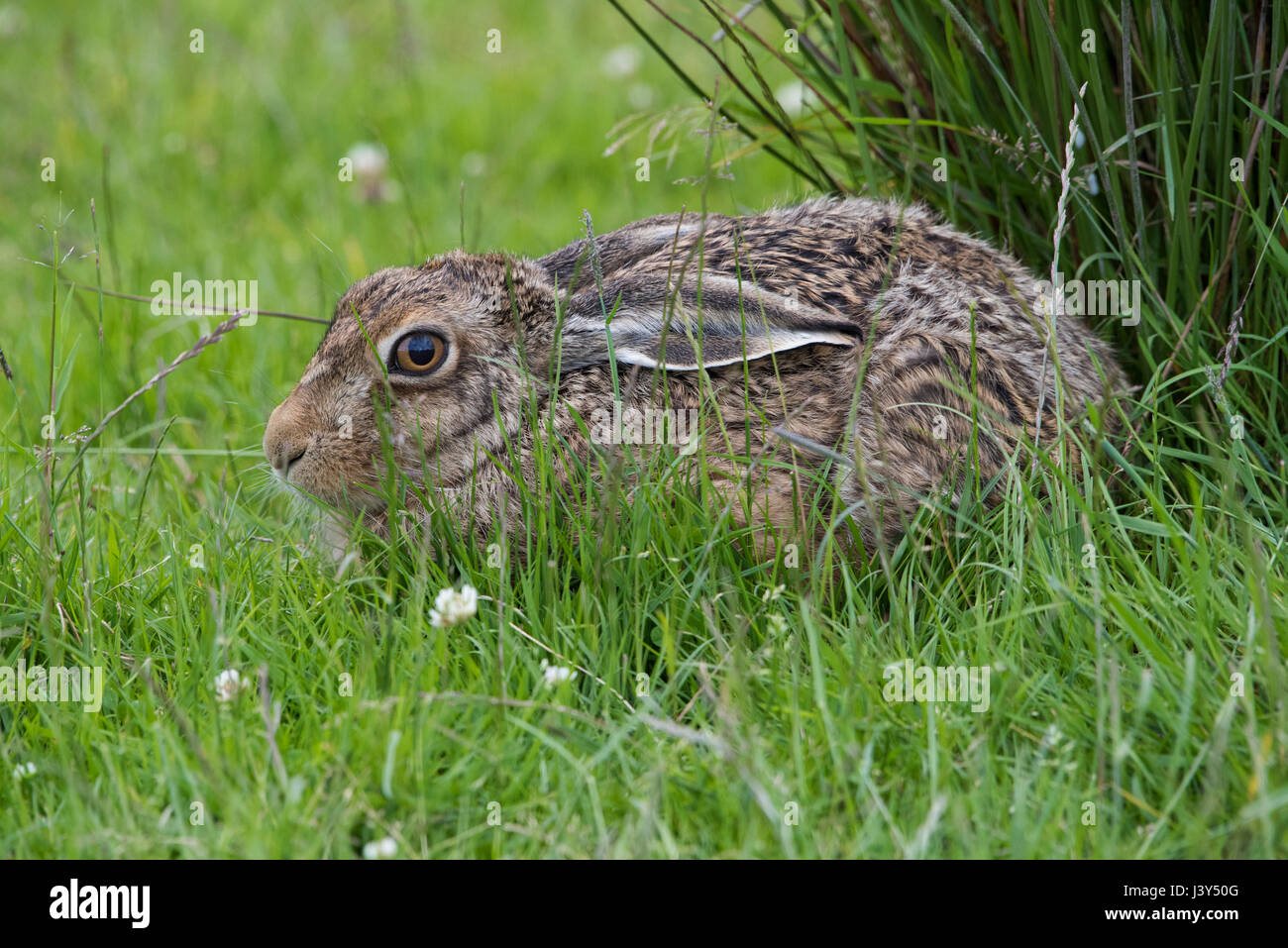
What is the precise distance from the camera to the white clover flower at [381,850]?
281 centimetres

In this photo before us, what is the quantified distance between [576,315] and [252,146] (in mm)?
4481

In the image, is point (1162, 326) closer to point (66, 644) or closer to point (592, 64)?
point (66, 644)

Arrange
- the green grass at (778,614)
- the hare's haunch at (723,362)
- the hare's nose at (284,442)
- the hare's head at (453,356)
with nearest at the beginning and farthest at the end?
the green grass at (778,614), the hare's haunch at (723,362), the hare's head at (453,356), the hare's nose at (284,442)

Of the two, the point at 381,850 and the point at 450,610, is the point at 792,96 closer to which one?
the point at 450,610

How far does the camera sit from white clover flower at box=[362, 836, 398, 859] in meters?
2.81

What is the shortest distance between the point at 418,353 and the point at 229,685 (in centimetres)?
152

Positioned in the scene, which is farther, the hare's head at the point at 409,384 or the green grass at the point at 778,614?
the hare's head at the point at 409,384

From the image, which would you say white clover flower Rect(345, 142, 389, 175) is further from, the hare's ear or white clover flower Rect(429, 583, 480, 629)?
white clover flower Rect(429, 583, 480, 629)

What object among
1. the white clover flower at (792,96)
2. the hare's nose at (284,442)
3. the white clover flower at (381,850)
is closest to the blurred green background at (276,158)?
the white clover flower at (792,96)

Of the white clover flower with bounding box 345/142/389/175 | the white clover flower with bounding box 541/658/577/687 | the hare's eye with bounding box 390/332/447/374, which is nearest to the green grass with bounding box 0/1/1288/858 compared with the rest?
the white clover flower with bounding box 541/658/577/687

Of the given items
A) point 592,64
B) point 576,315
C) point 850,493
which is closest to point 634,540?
point 850,493

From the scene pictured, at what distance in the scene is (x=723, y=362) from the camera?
13.6ft

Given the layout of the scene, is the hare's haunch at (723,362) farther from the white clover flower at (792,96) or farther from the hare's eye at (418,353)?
the white clover flower at (792,96)

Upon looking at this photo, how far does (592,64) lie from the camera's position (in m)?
9.38
